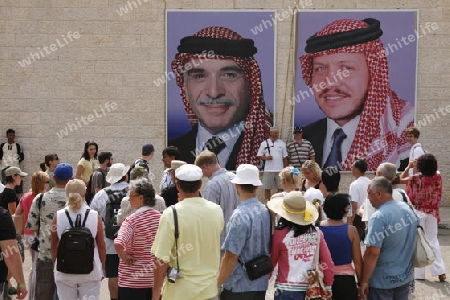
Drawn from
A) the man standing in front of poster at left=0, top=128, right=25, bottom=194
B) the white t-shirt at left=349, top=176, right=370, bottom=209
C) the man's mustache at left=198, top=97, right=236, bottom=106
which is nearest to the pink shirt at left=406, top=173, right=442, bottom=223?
the white t-shirt at left=349, top=176, right=370, bottom=209

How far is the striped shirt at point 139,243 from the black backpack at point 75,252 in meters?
0.31

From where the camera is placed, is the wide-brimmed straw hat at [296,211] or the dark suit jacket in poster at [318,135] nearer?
the wide-brimmed straw hat at [296,211]

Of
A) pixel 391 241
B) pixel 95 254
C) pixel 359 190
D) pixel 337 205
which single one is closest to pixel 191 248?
pixel 337 205

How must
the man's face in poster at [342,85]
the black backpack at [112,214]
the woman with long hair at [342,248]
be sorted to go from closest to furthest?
the woman with long hair at [342,248] → the black backpack at [112,214] → the man's face in poster at [342,85]

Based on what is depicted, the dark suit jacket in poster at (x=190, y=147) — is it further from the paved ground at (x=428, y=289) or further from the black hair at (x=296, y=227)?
the black hair at (x=296, y=227)

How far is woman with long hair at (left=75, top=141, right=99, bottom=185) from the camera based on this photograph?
1200cm

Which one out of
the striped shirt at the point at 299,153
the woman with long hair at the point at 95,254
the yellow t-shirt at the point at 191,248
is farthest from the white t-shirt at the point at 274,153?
the yellow t-shirt at the point at 191,248

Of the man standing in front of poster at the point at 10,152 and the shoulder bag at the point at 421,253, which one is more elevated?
the man standing in front of poster at the point at 10,152

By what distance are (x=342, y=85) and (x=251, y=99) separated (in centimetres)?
194

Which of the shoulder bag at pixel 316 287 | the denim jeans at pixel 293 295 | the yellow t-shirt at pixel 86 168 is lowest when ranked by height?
the denim jeans at pixel 293 295

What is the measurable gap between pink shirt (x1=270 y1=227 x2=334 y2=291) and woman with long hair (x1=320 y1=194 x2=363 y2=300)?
0.26 metres

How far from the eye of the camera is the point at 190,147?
15.2 metres

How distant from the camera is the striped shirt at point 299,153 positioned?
48.5 ft

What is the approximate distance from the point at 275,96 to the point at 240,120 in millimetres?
917
